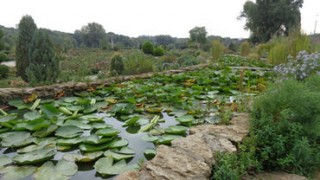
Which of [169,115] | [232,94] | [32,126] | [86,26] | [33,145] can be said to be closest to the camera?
[33,145]

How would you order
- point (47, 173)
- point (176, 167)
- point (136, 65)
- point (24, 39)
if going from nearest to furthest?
point (176, 167) → point (47, 173) → point (24, 39) → point (136, 65)

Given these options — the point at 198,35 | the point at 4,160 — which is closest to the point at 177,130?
the point at 4,160

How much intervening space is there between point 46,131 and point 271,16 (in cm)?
2275

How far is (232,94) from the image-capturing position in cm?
423

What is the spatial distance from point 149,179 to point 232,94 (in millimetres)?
3112

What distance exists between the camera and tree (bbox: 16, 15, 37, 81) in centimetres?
602

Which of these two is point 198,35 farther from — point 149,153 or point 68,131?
point 149,153

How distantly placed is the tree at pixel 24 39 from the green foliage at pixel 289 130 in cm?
570

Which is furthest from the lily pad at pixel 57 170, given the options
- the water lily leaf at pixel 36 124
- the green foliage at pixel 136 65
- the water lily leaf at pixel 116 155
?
the green foliage at pixel 136 65

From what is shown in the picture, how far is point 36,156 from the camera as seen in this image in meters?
1.99

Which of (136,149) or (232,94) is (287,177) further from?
(232,94)

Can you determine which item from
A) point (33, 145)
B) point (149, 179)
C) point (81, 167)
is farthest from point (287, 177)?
point (33, 145)

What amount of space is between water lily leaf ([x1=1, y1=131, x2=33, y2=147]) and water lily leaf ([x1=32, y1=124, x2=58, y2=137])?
0.07 metres

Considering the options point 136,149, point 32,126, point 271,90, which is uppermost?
point 271,90
